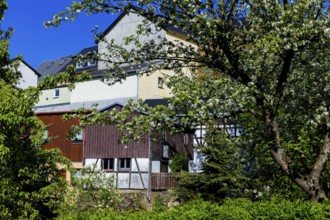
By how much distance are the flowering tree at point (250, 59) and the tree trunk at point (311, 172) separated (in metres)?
0.02

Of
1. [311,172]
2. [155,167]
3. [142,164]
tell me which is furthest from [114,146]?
[311,172]

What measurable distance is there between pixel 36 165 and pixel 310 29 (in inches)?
356

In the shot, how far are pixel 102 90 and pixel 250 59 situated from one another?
114 ft

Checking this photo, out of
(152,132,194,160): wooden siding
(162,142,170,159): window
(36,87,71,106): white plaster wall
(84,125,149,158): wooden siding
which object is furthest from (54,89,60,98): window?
(162,142,170,159): window

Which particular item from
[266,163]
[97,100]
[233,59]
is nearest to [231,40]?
[233,59]

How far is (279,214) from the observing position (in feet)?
22.5

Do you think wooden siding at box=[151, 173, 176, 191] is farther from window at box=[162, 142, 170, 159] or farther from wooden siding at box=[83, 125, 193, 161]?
window at box=[162, 142, 170, 159]

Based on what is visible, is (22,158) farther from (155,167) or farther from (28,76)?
(28,76)

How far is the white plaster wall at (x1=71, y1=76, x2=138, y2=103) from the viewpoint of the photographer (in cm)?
4003

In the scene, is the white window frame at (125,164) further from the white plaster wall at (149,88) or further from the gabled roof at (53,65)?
the gabled roof at (53,65)

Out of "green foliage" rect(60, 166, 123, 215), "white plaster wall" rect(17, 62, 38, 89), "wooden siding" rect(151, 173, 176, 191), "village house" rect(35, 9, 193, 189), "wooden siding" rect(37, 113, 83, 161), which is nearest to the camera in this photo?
"green foliage" rect(60, 166, 123, 215)

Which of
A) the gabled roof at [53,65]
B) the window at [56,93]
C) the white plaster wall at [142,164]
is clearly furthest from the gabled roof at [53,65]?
the white plaster wall at [142,164]

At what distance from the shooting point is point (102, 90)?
42.9 metres

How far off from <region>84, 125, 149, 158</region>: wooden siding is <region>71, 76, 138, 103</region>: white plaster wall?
21.3 ft
